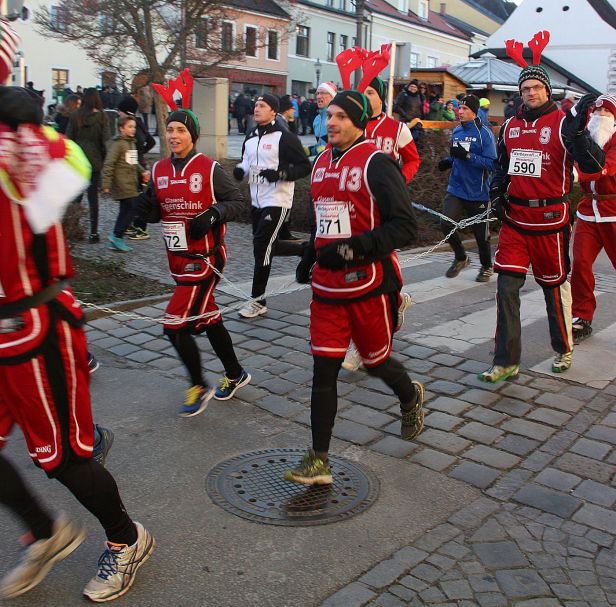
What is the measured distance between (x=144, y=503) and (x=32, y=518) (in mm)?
846

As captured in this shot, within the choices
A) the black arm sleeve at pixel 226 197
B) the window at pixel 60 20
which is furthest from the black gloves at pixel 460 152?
the window at pixel 60 20

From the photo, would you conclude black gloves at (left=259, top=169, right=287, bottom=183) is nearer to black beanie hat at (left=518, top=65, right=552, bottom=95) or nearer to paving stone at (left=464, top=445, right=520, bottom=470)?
black beanie hat at (left=518, top=65, right=552, bottom=95)

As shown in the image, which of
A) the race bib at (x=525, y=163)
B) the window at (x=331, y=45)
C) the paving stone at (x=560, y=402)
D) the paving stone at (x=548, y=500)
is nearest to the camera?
the paving stone at (x=548, y=500)

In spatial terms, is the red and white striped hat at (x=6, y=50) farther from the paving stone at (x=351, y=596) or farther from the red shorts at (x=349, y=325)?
the paving stone at (x=351, y=596)

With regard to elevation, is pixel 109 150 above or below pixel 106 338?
above

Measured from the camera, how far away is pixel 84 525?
3.72m

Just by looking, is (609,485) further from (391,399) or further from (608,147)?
(608,147)

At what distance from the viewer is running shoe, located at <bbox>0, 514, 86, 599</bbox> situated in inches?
122

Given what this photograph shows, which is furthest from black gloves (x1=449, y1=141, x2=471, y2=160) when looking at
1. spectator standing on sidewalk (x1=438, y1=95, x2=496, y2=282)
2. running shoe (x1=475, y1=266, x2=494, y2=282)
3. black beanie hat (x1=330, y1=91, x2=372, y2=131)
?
black beanie hat (x1=330, y1=91, x2=372, y2=131)

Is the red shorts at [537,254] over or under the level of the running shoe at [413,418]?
over

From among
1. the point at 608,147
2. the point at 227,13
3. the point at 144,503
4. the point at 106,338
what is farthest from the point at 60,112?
the point at 144,503

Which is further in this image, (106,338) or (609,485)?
(106,338)

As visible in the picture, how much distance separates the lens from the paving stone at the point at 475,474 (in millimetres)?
4203

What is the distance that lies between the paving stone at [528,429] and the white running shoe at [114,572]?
2.60 meters
